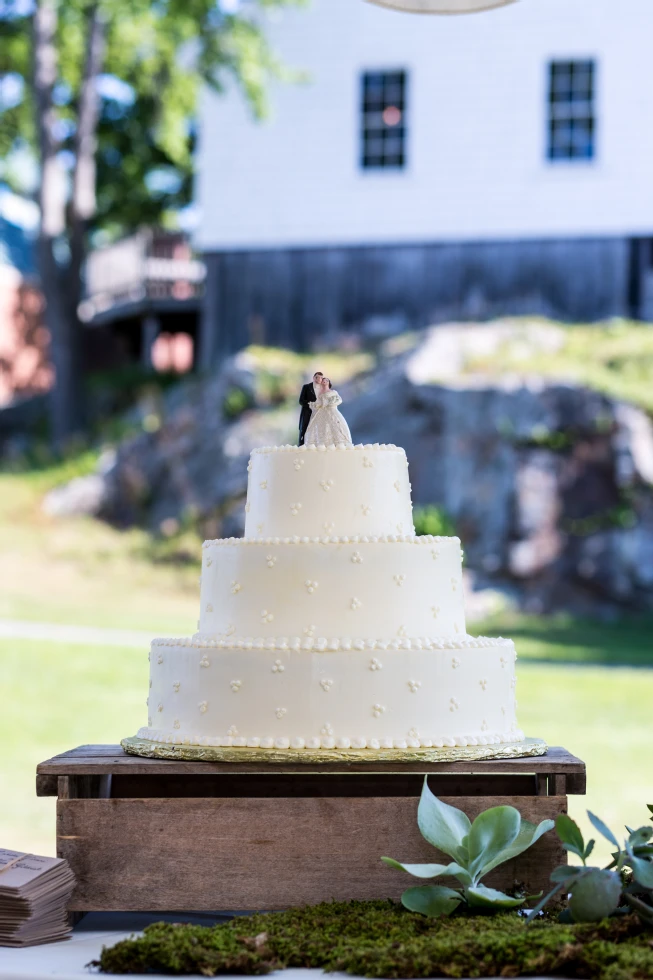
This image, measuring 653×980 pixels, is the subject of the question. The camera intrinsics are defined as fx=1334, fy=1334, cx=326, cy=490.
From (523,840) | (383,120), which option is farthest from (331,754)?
(383,120)

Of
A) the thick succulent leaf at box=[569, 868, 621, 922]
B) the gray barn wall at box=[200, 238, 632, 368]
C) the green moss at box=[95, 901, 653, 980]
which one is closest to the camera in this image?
the green moss at box=[95, 901, 653, 980]

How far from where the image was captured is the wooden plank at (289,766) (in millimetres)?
4215

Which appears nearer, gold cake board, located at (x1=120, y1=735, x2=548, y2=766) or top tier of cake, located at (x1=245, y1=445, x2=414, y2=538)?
gold cake board, located at (x1=120, y1=735, x2=548, y2=766)

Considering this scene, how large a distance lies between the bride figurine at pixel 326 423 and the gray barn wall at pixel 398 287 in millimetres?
15929

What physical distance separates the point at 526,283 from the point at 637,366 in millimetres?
3854

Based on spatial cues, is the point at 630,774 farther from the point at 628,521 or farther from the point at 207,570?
the point at 628,521

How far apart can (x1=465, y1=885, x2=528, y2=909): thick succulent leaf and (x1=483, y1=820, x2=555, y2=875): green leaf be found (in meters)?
0.06

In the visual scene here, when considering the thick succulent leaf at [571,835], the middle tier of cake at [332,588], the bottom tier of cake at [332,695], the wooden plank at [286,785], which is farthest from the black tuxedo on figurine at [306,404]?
the thick succulent leaf at [571,835]

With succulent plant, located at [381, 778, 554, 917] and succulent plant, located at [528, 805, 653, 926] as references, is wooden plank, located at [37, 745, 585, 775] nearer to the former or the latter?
succulent plant, located at [381, 778, 554, 917]

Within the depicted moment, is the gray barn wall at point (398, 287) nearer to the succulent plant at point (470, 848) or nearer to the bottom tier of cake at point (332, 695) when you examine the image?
the bottom tier of cake at point (332, 695)

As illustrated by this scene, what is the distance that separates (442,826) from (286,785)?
915 millimetres

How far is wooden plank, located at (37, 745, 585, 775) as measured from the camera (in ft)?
13.8

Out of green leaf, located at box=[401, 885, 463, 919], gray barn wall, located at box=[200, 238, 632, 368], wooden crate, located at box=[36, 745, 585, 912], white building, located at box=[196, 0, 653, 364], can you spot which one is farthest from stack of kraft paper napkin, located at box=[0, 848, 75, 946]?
white building, located at box=[196, 0, 653, 364]

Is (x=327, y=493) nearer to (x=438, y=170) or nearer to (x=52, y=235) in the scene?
(x=438, y=170)
